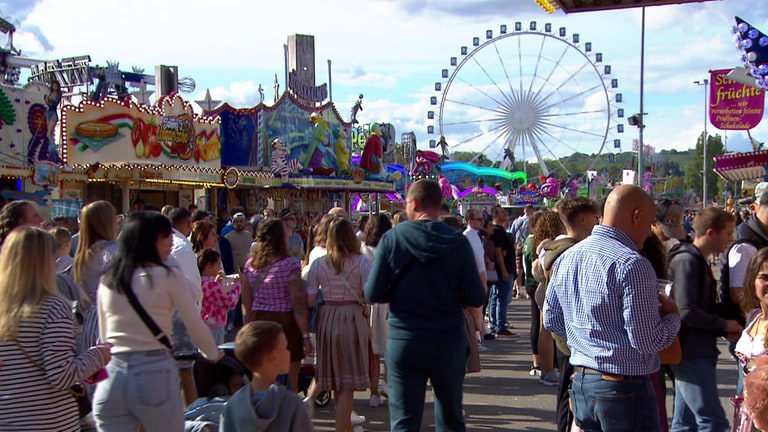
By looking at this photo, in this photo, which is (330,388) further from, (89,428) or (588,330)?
(588,330)

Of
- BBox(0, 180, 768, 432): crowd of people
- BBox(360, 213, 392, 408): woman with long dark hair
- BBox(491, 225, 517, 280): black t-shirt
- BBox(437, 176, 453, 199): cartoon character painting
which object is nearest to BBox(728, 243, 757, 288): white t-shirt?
BBox(0, 180, 768, 432): crowd of people

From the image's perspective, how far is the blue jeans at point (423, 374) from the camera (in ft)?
13.4

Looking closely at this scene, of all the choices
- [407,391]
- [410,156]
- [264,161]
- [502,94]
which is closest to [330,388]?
[407,391]

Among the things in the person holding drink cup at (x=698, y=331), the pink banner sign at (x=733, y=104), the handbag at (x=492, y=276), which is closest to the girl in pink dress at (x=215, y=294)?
the person holding drink cup at (x=698, y=331)

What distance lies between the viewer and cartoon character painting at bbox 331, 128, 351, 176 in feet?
94.4

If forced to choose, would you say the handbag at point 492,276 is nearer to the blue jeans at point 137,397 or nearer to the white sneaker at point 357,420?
the white sneaker at point 357,420

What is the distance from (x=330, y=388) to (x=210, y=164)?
56.2 ft

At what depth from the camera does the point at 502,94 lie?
4831 centimetres

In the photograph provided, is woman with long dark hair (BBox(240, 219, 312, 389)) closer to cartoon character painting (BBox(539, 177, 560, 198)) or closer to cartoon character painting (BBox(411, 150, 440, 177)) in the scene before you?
cartoon character painting (BBox(411, 150, 440, 177))

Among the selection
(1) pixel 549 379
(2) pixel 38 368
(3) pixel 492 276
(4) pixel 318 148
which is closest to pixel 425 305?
(2) pixel 38 368

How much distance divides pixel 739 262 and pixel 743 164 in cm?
1331

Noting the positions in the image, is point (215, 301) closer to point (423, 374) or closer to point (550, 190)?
point (423, 374)

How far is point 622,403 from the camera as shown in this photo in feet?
10.9

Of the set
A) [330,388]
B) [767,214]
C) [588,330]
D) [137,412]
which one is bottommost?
[330,388]
